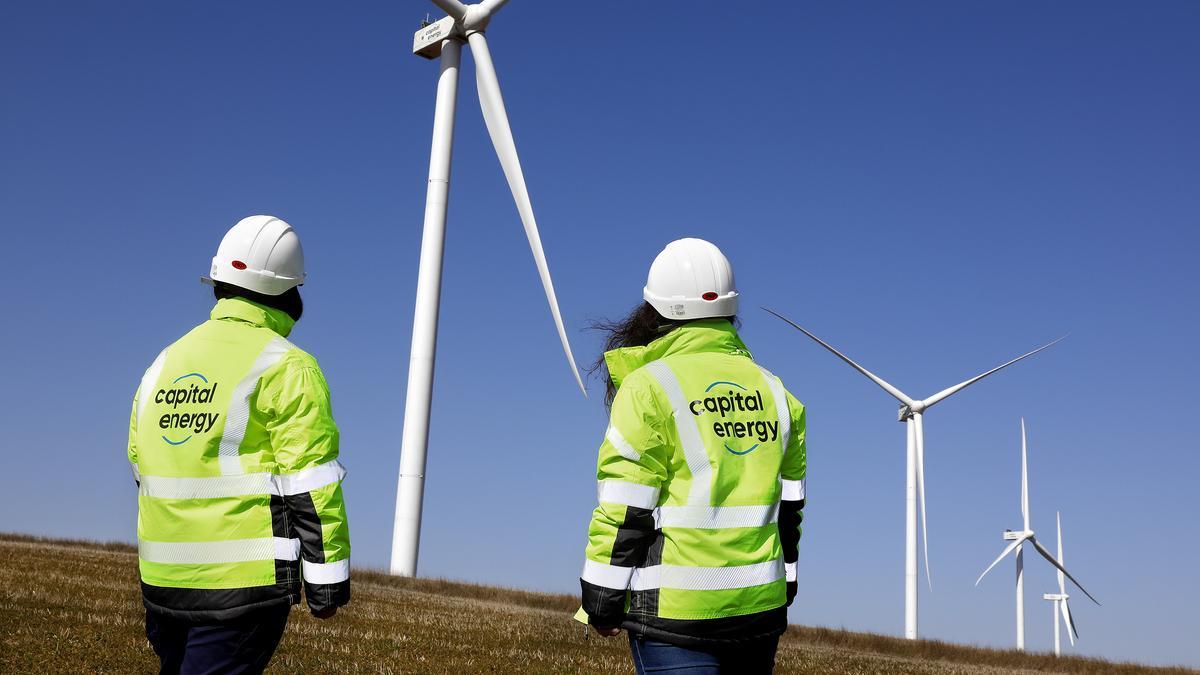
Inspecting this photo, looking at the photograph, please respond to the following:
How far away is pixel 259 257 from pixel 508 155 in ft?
84.3

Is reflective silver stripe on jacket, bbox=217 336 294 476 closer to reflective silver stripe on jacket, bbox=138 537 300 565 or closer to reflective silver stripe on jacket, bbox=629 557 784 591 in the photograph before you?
reflective silver stripe on jacket, bbox=138 537 300 565

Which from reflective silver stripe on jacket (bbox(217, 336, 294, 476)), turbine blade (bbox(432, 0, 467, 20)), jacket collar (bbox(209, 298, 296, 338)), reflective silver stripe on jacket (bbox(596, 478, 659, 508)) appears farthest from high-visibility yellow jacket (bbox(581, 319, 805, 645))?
turbine blade (bbox(432, 0, 467, 20))

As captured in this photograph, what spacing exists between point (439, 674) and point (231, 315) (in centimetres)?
742

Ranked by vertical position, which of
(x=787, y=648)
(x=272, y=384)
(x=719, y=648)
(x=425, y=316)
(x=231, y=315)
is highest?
(x=425, y=316)

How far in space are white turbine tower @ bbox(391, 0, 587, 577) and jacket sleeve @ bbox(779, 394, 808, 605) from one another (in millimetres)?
22481

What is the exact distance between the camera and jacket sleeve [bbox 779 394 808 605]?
6121 mm

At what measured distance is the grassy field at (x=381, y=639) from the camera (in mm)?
12680

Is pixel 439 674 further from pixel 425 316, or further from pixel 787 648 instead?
pixel 425 316

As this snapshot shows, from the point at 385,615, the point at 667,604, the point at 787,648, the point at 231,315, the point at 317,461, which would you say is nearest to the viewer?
the point at 667,604

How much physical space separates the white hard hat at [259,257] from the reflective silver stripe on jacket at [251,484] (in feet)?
4.13

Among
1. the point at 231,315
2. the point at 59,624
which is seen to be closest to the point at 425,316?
the point at 59,624

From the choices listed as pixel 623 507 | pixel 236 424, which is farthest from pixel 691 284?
pixel 236 424

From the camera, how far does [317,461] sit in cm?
596

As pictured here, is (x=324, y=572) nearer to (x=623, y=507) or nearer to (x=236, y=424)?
(x=236, y=424)
